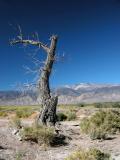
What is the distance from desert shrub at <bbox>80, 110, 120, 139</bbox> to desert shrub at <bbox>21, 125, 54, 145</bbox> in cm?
265

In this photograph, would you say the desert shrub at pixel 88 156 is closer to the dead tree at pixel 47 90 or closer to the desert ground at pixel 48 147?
the desert ground at pixel 48 147

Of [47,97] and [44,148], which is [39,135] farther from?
[47,97]

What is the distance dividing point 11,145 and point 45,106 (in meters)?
5.48

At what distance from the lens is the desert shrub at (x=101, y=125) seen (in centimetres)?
1723

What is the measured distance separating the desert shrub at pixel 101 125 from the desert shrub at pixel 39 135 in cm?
265

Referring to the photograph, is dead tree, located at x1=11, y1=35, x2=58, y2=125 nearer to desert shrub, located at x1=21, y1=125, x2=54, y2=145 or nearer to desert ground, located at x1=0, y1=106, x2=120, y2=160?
desert ground, located at x1=0, y1=106, x2=120, y2=160

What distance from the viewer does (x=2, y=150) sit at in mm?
13570

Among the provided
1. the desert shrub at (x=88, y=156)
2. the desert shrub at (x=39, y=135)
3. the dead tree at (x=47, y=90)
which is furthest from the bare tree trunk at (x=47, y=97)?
the desert shrub at (x=88, y=156)

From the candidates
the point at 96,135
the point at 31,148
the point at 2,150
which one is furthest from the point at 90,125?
the point at 2,150

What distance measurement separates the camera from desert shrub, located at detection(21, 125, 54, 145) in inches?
598

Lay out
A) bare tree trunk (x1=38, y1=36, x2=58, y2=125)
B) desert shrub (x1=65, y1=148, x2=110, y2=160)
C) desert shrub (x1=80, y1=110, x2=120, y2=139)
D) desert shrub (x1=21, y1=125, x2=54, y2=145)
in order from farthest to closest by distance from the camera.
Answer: bare tree trunk (x1=38, y1=36, x2=58, y2=125) → desert shrub (x1=80, y1=110, x2=120, y2=139) → desert shrub (x1=21, y1=125, x2=54, y2=145) → desert shrub (x1=65, y1=148, x2=110, y2=160)

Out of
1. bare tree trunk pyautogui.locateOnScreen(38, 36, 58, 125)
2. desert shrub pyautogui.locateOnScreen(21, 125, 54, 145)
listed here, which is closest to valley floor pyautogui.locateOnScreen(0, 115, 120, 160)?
desert shrub pyautogui.locateOnScreen(21, 125, 54, 145)

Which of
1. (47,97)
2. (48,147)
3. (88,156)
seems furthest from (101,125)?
(88,156)

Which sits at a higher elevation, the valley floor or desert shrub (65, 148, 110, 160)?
desert shrub (65, 148, 110, 160)
